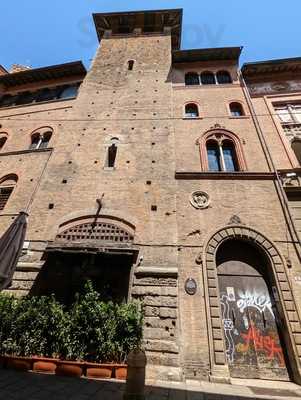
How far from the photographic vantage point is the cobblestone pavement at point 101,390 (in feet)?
13.7

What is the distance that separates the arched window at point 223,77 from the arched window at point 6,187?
12.8 m

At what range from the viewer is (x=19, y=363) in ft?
18.5

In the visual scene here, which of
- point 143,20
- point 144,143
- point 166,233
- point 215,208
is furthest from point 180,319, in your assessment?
point 143,20

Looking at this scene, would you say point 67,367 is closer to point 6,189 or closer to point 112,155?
point 112,155

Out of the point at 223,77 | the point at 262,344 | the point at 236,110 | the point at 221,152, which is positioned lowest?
the point at 262,344

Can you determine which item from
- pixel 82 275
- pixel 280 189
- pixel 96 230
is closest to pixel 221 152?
pixel 280 189

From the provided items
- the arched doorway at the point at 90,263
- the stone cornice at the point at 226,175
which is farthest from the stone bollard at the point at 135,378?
the stone cornice at the point at 226,175

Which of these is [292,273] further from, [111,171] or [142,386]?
[111,171]

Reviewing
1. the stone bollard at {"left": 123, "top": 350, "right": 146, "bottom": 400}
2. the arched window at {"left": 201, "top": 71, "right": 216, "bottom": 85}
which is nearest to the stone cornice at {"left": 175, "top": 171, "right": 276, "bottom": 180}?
the stone bollard at {"left": 123, "top": 350, "right": 146, "bottom": 400}

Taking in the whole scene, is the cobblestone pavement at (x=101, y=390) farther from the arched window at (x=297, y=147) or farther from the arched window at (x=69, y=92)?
the arched window at (x=69, y=92)

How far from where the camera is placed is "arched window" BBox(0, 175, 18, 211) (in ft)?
37.3

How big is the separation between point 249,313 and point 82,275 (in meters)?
5.43

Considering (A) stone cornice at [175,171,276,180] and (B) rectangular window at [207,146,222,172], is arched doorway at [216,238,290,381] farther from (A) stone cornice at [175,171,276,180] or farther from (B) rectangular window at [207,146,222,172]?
(B) rectangular window at [207,146,222,172]

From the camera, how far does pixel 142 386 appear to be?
3.92m
